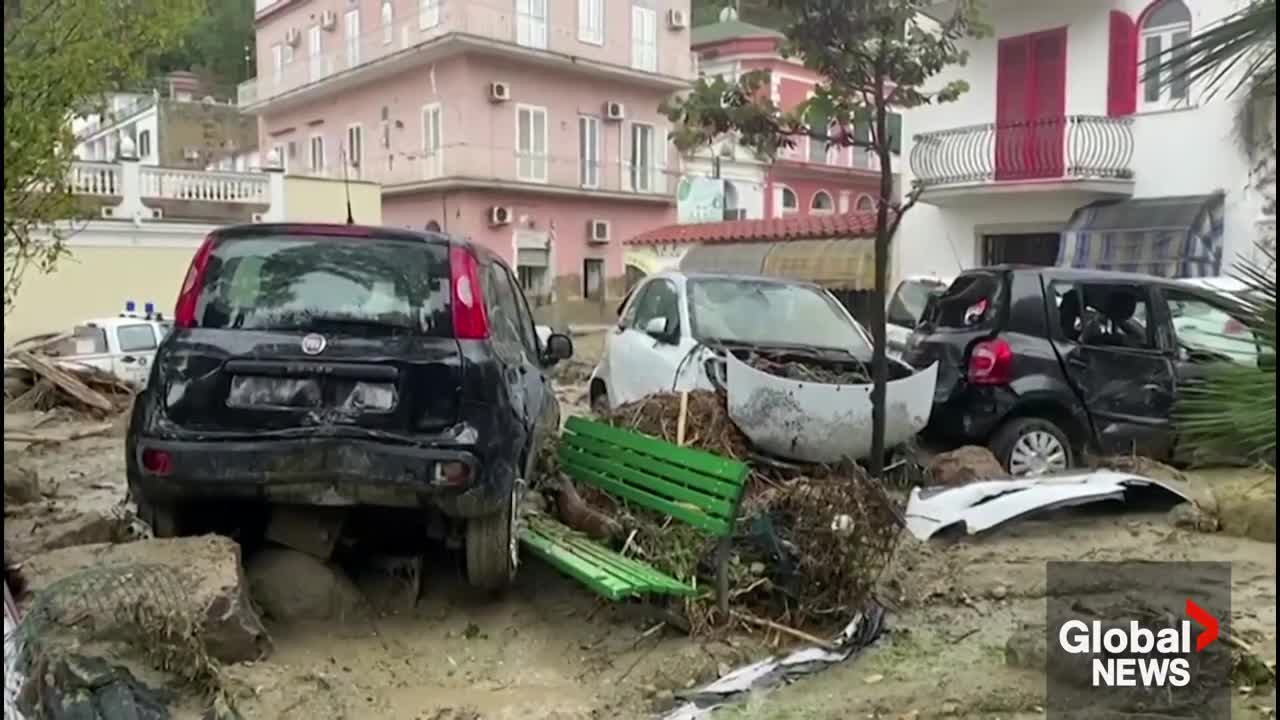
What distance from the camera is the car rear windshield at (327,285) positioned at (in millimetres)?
5203

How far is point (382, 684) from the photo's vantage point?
15.3 ft

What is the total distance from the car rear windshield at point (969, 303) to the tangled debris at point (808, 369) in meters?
1.20

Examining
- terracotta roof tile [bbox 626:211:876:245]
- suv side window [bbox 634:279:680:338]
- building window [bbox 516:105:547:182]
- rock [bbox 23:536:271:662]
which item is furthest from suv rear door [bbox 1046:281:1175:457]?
building window [bbox 516:105:547:182]

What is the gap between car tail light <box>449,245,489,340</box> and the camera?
5.23 metres

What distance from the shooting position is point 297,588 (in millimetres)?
5242

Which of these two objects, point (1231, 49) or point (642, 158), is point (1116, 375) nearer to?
point (1231, 49)

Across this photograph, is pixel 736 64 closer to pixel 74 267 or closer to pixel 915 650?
pixel 74 267

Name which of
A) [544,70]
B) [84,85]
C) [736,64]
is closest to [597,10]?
[544,70]

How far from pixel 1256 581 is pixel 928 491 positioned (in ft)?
6.46

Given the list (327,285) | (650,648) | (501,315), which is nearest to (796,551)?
(650,648)

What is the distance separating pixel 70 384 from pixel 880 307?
1247cm

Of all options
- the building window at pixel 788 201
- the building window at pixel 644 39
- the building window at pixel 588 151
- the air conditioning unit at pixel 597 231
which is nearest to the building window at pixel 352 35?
the building window at pixel 588 151

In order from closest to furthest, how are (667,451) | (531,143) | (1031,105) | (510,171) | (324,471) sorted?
(324,471)
(667,451)
(1031,105)
(510,171)
(531,143)

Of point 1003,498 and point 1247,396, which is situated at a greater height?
point 1247,396
